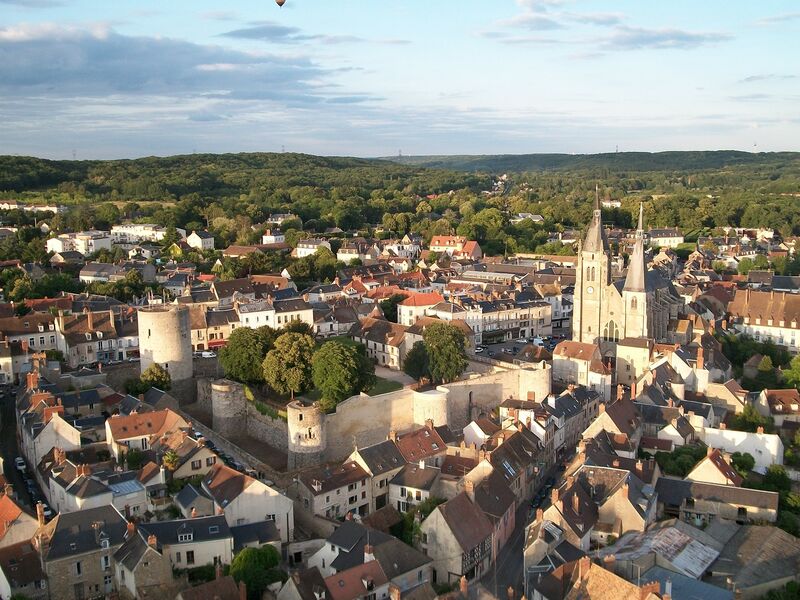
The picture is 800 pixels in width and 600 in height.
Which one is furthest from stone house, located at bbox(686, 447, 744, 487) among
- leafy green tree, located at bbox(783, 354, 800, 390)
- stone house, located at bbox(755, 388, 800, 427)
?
leafy green tree, located at bbox(783, 354, 800, 390)

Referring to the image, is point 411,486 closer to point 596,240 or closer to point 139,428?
point 139,428

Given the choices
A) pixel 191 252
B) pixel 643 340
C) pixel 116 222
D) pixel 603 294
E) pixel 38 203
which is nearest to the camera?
pixel 643 340

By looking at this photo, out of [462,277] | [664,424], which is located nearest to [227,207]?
[462,277]

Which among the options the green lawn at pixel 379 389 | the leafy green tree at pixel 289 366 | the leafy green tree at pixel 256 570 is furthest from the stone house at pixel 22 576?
the green lawn at pixel 379 389

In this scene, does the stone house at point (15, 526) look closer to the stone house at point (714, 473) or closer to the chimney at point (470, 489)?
the chimney at point (470, 489)

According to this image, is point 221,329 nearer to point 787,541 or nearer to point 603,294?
point 603,294
